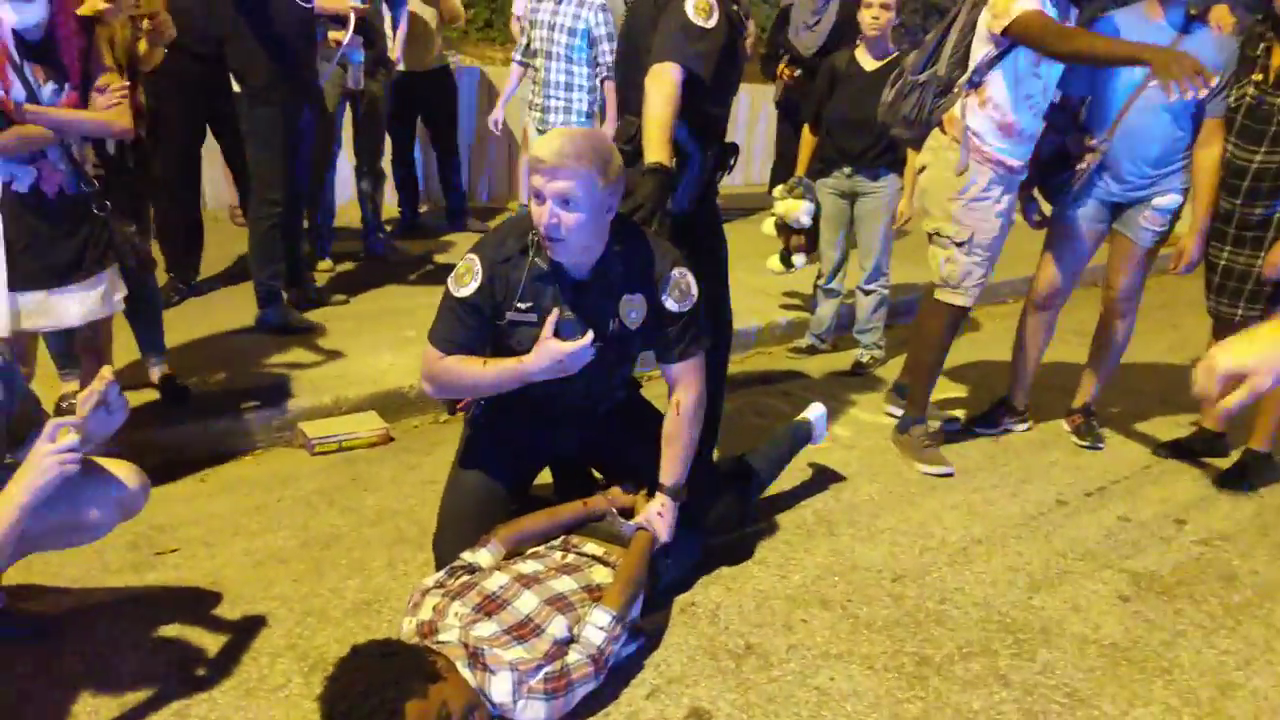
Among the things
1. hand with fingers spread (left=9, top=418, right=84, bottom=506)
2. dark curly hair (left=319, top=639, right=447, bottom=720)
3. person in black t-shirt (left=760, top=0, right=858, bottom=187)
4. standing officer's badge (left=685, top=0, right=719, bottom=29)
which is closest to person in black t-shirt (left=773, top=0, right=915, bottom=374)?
person in black t-shirt (left=760, top=0, right=858, bottom=187)

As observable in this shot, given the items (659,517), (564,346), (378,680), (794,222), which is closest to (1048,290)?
(794,222)

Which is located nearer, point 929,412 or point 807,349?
point 929,412

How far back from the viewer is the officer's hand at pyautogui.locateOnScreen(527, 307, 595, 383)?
2416mm

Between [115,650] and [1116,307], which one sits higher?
[1116,307]

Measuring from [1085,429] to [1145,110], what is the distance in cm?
125

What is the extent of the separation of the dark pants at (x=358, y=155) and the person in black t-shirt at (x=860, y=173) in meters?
2.42

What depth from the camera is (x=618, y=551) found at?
2641 mm

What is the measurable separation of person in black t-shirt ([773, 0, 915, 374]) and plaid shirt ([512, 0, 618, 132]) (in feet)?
3.36

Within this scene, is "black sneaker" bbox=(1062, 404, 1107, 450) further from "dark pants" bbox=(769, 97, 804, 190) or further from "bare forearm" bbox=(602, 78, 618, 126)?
"dark pants" bbox=(769, 97, 804, 190)

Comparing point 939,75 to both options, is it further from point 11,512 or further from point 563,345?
point 11,512

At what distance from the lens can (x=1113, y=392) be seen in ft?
15.4

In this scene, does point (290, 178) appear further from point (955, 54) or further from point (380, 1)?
point (955, 54)

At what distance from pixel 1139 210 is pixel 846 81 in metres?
1.48

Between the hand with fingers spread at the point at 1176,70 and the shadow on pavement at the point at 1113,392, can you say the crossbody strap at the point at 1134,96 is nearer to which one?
the hand with fingers spread at the point at 1176,70
